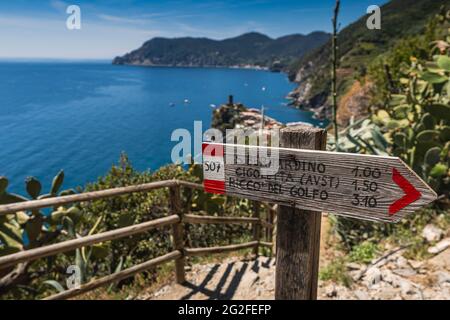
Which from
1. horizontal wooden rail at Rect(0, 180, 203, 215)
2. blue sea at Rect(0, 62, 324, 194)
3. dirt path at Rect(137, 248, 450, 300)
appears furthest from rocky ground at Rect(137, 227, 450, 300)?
blue sea at Rect(0, 62, 324, 194)

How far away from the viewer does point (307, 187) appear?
129 centimetres

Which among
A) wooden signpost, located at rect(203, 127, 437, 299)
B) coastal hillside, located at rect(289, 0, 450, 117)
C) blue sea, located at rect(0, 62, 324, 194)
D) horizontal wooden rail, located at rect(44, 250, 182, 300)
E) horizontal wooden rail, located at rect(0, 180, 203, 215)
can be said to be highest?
coastal hillside, located at rect(289, 0, 450, 117)

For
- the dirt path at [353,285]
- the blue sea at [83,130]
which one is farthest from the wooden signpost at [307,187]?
the blue sea at [83,130]

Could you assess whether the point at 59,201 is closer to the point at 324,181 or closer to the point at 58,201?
the point at 58,201

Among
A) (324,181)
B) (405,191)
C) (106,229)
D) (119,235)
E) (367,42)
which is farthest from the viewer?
(367,42)

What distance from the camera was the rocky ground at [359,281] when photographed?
2671mm

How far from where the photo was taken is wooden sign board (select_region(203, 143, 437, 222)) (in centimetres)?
113

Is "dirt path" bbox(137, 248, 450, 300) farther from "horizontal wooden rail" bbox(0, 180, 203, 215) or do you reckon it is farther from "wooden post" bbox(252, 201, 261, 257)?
"horizontal wooden rail" bbox(0, 180, 203, 215)

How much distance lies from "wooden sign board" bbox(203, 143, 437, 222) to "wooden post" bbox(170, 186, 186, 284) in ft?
4.70

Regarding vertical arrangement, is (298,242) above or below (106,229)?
above

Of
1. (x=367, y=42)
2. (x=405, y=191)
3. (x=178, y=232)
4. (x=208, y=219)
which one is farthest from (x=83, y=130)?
(x=367, y=42)

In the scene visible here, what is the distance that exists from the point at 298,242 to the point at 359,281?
1895mm
